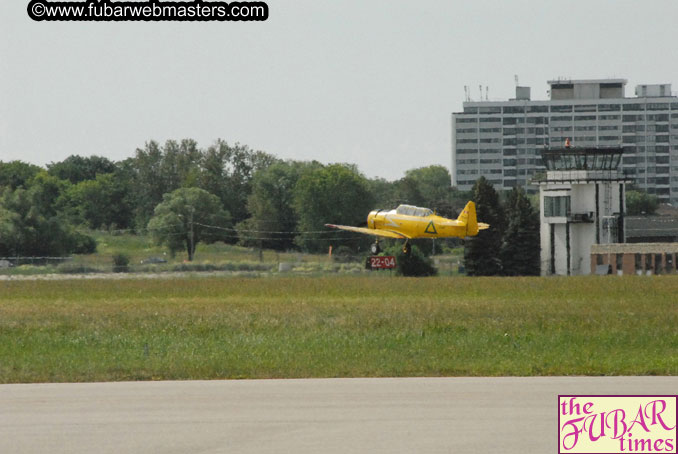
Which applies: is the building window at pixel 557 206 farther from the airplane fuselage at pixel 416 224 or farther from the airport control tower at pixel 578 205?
the airplane fuselage at pixel 416 224

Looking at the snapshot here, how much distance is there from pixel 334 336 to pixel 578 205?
9139 cm

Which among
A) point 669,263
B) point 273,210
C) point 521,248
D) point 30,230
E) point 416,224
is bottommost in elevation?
point 669,263

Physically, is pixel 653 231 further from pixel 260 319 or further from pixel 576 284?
pixel 260 319

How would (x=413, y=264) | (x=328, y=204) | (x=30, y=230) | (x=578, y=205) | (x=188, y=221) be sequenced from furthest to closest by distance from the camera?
(x=328, y=204) → (x=188, y=221) → (x=30, y=230) → (x=578, y=205) → (x=413, y=264)

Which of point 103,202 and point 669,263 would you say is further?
point 103,202

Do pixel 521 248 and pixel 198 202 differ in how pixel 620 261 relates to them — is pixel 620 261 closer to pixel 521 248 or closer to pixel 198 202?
pixel 521 248

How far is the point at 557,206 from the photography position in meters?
124

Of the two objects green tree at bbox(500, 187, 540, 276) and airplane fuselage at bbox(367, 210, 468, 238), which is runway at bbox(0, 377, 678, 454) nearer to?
airplane fuselage at bbox(367, 210, 468, 238)

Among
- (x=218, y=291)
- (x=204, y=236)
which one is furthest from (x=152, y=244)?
(x=218, y=291)

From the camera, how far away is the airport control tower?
402 ft

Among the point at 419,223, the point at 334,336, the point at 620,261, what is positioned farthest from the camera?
the point at 620,261

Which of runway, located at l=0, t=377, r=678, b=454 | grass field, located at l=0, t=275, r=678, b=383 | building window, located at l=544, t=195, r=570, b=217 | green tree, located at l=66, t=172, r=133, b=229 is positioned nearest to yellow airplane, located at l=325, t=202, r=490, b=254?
grass field, located at l=0, t=275, r=678, b=383

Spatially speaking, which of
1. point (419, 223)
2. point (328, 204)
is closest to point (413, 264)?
point (419, 223)

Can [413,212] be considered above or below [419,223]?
above
